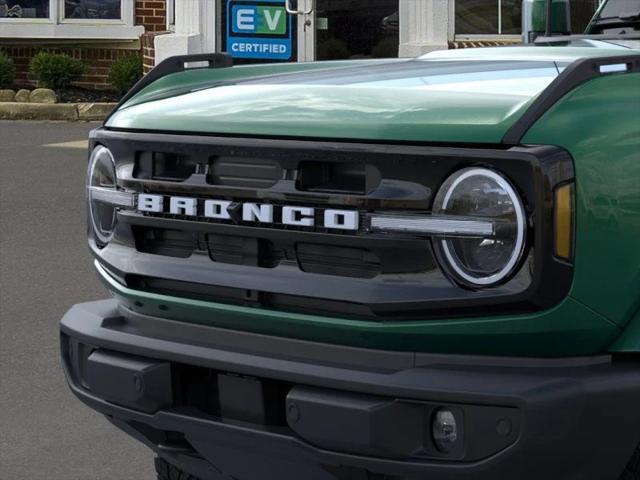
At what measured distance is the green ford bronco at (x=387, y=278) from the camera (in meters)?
2.97

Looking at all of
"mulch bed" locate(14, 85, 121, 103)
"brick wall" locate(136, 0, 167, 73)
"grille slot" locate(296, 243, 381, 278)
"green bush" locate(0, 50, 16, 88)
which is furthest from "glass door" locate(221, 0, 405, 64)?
"grille slot" locate(296, 243, 381, 278)

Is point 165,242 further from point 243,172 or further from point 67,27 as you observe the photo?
point 67,27

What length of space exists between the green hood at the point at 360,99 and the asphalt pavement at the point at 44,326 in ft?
5.21

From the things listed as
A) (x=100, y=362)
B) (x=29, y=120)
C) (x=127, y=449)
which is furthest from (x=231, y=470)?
(x=29, y=120)

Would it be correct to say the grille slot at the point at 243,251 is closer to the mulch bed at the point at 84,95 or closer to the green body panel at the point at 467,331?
the green body panel at the point at 467,331

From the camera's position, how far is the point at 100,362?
3596 mm

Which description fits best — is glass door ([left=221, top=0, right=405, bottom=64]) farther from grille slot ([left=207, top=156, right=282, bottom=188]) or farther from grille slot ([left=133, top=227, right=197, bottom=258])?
grille slot ([left=207, top=156, right=282, bottom=188])

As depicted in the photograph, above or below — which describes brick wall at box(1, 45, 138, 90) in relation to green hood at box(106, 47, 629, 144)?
above

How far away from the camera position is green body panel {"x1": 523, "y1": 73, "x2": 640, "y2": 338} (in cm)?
298

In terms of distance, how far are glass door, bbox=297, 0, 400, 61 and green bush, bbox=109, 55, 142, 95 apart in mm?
2309

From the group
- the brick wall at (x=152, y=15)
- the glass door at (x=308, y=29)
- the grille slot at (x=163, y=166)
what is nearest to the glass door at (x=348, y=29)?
the glass door at (x=308, y=29)

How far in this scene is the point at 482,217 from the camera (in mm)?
3033

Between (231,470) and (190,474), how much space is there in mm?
495

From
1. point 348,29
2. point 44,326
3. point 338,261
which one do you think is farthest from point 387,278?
point 348,29
